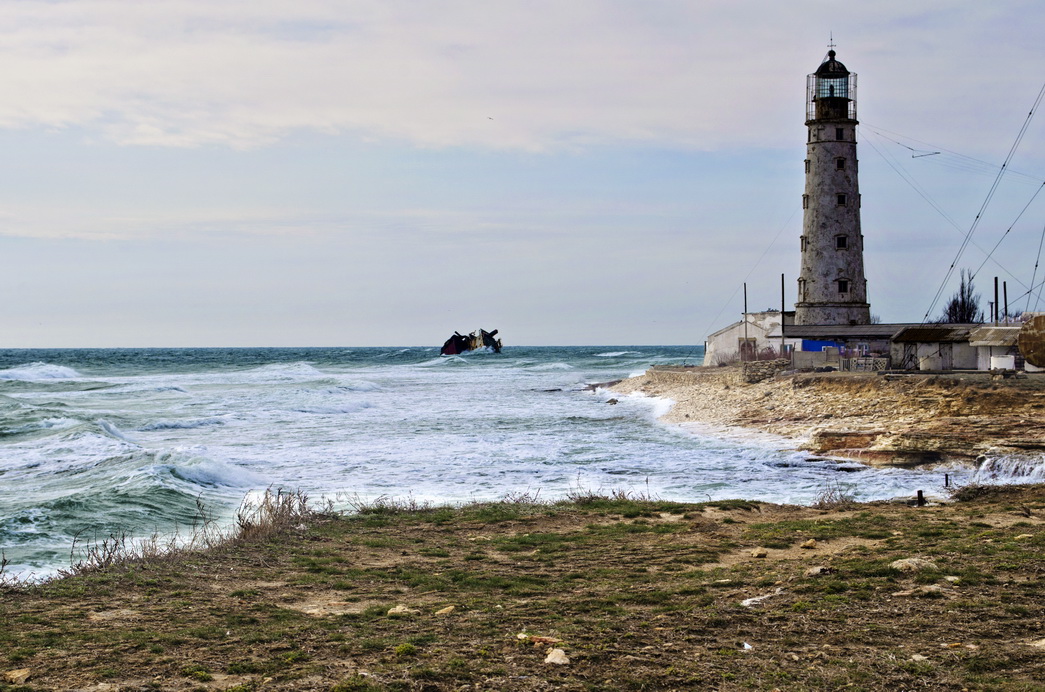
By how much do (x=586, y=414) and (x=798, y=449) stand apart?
1403 cm

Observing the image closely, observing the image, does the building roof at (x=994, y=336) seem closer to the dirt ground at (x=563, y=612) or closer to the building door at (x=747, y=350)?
the dirt ground at (x=563, y=612)

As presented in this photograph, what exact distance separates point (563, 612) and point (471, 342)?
132477 mm

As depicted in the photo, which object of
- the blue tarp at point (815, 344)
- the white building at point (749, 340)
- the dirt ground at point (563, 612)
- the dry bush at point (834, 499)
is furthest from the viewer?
the white building at point (749, 340)

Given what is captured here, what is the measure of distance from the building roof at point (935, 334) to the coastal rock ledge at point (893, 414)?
375cm

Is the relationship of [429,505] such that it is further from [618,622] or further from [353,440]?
[353,440]

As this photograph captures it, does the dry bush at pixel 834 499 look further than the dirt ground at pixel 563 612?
Result: Yes

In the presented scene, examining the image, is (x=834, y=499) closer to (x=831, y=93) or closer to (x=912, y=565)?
(x=912, y=565)

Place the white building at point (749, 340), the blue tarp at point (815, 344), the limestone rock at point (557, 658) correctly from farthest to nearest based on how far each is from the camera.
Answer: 1. the white building at point (749, 340)
2. the blue tarp at point (815, 344)
3. the limestone rock at point (557, 658)

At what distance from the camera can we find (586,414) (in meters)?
35.4

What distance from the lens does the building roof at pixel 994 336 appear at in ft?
93.5

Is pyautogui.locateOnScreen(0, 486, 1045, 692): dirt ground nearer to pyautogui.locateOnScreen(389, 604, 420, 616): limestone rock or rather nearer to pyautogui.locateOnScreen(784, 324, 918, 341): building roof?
pyautogui.locateOnScreen(389, 604, 420, 616): limestone rock

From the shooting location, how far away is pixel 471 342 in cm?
14025

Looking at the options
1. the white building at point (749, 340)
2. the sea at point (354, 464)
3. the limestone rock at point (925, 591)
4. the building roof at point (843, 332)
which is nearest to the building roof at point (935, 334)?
the sea at point (354, 464)

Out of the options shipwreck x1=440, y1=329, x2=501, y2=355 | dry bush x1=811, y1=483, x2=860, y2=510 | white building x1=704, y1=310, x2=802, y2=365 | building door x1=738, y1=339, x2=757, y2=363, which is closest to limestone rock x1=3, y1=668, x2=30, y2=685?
dry bush x1=811, y1=483, x2=860, y2=510
